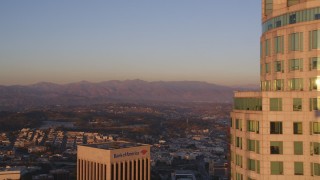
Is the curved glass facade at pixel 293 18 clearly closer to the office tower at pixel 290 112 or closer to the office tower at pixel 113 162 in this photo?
the office tower at pixel 290 112

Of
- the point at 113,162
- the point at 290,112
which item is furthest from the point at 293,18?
the point at 113,162

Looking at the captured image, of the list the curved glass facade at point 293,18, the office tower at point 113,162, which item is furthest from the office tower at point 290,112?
the office tower at point 113,162

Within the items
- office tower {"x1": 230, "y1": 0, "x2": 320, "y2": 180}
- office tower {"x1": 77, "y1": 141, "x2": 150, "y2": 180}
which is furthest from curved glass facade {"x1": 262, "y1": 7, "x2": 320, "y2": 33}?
office tower {"x1": 77, "y1": 141, "x2": 150, "y2": 180}

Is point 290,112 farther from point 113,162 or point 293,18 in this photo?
point 113,162

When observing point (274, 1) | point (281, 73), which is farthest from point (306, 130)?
point (274, 1)

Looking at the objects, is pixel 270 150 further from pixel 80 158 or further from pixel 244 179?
pixel 80 158

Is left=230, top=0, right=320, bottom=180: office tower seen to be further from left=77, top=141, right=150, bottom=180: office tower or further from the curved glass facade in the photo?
left=77, top=141, right=150, bottom=180: office tower

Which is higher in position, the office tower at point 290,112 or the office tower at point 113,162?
the office tower at point 290,112
